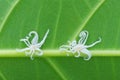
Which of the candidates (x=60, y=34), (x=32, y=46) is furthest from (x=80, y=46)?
(x=32, y=46)

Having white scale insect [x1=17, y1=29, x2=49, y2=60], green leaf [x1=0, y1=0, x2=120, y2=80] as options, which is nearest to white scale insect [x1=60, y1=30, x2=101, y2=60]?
green leaf [x1=0, y1=0, x2=120, y2=80]

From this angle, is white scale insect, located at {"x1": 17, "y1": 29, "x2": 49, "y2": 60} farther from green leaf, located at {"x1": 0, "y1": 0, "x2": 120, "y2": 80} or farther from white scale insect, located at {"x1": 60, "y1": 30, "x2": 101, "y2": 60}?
white scale insect, located at {"x1": 60, "y1": 30, "x2": 101, "y2": 60}

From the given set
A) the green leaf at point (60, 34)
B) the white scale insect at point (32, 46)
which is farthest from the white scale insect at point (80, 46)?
the white scale insect at point (32, 46)

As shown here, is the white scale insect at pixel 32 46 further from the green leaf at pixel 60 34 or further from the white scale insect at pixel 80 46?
the white scale insect at pixel 80 46

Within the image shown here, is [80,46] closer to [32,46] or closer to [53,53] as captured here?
[53,53]

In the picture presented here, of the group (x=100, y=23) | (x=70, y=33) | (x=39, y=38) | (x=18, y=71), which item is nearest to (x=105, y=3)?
(x=100, y=23)

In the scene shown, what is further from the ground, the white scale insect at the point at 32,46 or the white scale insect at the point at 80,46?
the white scale insect at the point at 32,46

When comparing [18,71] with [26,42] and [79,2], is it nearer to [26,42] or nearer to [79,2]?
[26,42]

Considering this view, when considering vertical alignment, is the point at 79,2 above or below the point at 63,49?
above
